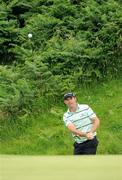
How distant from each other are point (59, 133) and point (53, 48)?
2.84 m

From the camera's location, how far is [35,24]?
14.3m

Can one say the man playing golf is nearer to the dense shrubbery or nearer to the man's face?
the man's face

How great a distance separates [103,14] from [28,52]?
213cm

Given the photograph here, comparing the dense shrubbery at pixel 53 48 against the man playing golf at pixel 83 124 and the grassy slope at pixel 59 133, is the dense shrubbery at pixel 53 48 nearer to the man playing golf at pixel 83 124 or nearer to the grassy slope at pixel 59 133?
the grassy slope at pixel 59 133

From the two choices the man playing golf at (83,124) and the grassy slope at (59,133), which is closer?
the man playing golf at (83,124)

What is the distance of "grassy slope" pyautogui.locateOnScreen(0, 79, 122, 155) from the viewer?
10.4 m

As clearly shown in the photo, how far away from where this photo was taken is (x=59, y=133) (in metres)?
10.9

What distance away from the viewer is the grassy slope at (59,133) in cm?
1041

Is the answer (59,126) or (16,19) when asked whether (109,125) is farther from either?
(16,19)
